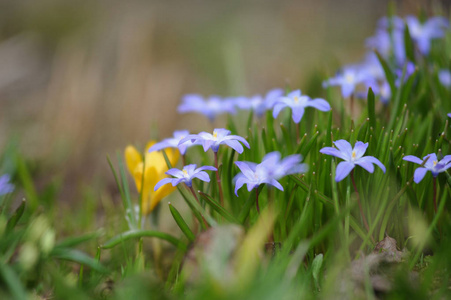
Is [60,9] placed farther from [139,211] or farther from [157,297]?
[157,297]

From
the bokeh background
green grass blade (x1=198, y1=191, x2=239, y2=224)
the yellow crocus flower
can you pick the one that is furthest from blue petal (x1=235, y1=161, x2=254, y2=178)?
the bokeh background

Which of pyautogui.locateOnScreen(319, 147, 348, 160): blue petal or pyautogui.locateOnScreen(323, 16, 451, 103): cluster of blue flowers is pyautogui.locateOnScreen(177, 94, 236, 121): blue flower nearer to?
pyautogui.locateOnScreen(323, 16, 451, 103): cluster of blue flowers

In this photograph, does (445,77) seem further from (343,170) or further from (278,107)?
(343,170)

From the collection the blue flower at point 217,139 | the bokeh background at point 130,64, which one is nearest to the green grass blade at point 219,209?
the blue flower at point 217,139

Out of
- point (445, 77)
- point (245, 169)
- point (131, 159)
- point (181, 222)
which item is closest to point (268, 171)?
point (245, 169)

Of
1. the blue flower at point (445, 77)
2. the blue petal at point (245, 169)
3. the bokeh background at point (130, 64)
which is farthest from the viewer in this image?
the bokeh background at point (130, 64)

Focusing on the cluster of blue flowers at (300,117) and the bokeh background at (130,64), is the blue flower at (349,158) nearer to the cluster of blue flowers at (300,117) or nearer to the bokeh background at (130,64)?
the cluster of blue flowers at (300,117)
